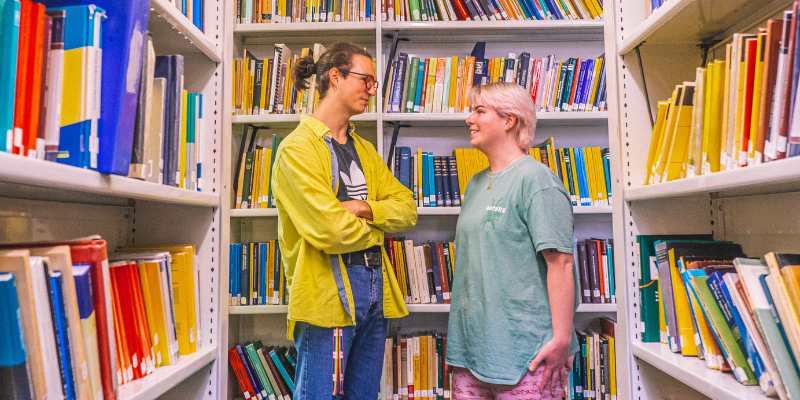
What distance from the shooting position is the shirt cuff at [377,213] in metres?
1.53

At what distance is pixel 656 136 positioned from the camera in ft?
3.66

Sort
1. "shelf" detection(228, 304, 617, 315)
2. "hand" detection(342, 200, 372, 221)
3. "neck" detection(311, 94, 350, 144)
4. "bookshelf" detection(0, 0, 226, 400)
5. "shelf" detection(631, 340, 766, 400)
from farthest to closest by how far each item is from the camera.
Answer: "shelf" detection(228, 304, 617, 315) → "neck" detection(311, 94, 350, 144) → "hand" detection(342, 200, 372, 221) → "bookshelf" detection(0, 0, 226, 400) → "shelf" detection(631, 340, 766, 400)

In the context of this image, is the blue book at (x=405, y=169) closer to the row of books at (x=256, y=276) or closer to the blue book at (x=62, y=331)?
the row of books at (x=256, y=276)

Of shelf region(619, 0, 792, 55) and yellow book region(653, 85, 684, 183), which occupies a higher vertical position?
shelf region(619, 0, 792, 55)

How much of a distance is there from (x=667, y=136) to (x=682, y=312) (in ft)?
1.29

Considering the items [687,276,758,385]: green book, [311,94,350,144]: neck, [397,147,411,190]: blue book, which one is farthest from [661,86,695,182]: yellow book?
[397,147,411,190]: blue book

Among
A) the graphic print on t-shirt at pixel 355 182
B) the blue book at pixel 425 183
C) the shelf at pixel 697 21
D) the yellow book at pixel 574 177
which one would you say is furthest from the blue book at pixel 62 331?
the yellow book at pixel 574 177

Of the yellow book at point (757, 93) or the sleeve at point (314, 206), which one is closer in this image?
the yellow book at point (757, 93)

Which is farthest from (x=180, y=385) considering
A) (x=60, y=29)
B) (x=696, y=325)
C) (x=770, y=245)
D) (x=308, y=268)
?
(x=770, y=245)

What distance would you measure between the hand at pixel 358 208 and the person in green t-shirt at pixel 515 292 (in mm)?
316

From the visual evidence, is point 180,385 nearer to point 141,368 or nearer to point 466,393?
point 141,368

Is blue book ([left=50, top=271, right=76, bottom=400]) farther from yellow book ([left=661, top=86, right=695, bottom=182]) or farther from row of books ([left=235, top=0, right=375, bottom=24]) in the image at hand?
row of books ([left=235, top=0, right=375, bottom=24])

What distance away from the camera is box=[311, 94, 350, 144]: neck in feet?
5.45

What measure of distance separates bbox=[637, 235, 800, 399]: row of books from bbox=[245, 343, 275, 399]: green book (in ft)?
5.36
